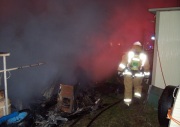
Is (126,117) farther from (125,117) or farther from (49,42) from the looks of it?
(49,42)

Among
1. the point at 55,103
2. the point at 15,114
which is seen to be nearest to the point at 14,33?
the point at 55,103

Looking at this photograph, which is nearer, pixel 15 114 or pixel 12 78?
pixel 15 114

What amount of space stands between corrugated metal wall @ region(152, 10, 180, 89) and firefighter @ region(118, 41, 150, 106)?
49cm

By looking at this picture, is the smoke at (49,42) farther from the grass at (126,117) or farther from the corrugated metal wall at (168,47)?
the corrugated metal wall at (168,47)

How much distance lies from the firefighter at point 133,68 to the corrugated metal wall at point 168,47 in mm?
490

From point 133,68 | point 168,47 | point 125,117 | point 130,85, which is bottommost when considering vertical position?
point 125,117

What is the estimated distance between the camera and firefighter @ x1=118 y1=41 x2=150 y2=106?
7.19m

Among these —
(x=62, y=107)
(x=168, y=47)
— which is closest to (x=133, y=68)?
(x=168, y=47)

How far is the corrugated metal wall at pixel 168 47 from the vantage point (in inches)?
277

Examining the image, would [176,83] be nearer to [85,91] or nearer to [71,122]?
[85,91]

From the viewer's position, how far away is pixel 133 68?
726cm

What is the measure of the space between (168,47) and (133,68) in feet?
4.26

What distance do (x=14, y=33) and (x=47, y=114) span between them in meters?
3.33

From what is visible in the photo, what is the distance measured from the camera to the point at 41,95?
288 inches
